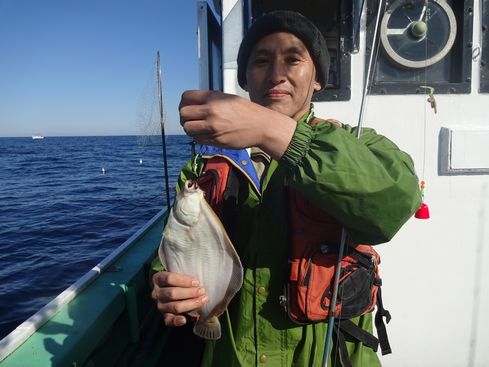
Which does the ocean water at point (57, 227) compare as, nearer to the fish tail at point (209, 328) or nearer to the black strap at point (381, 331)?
the fish tail at point (209, 328)

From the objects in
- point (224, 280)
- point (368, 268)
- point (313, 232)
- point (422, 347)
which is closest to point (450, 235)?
point (422, 347)

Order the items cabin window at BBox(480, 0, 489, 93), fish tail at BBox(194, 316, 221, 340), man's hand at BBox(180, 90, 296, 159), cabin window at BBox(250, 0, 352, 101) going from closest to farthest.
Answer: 1. man's hand at BBox(180, 90, 296, 159)
2. fish tail at BBox(194, 316, 221, 340)
3. cabin window at BBox(480, 0, 489, 93)
4. cabin window at BBox(250, 0, 352, 101)

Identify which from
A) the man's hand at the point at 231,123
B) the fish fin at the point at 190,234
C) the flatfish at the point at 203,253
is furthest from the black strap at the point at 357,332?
the man's hand at the point at 231,123

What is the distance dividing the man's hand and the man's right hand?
0.71 metres

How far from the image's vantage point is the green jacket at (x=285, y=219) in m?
1.27

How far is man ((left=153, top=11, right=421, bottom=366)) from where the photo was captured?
4.12 ft

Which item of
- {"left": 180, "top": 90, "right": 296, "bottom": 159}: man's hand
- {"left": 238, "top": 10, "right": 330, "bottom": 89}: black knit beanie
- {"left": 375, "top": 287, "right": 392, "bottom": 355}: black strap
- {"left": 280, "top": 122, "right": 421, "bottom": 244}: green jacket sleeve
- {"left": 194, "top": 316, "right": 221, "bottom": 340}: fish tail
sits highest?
{"left": 238, "top": 10, "right": 330, "bottom": 89}: black knit beanie

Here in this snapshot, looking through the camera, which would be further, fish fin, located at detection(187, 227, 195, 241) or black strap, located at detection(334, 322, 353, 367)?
black strap, located at detection(334, 322, 353, 367)

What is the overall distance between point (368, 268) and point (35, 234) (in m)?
12.9

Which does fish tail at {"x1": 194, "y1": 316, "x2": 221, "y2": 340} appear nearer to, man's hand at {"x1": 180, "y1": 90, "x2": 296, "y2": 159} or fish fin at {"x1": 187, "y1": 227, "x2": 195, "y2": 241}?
fish fin at {"x1": 187, "y1": 227, "x2": 195, "y2": 241}

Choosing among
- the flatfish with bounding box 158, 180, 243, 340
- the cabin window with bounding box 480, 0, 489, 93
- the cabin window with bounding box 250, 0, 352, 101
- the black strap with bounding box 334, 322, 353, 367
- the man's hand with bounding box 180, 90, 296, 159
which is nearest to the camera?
the man's hand with bounding box 180, 90, 296, 159

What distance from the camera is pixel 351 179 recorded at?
1237 mm

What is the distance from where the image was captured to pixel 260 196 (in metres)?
1.79

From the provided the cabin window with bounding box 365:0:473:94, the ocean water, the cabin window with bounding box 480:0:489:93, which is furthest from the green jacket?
the ocean water
